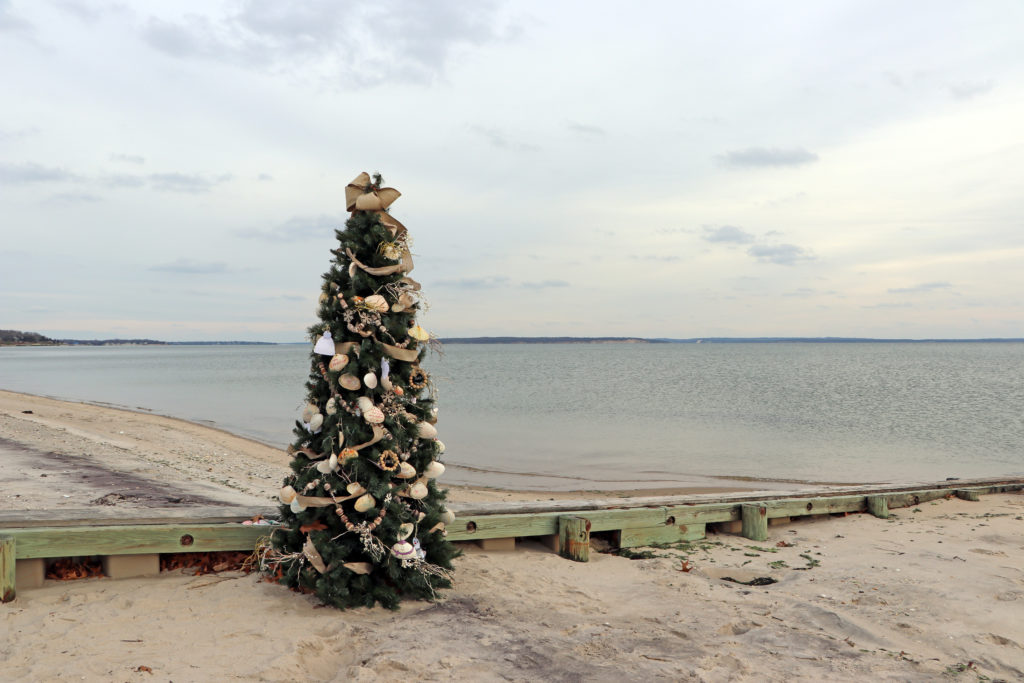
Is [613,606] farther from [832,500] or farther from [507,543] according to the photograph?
[832,500]

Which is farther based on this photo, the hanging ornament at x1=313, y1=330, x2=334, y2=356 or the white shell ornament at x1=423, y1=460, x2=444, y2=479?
the white shell ornament at x1=423, y1=460, x2=444, y2=479

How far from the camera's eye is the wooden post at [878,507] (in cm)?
888

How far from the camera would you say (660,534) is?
718 cm

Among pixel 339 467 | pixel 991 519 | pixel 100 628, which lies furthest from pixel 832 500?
pixel 100 628

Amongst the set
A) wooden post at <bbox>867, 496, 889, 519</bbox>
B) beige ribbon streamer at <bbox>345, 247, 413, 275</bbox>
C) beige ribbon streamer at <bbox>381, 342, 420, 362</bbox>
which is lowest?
wooden post at <bbox>867, 496, 889, 519</bbox>

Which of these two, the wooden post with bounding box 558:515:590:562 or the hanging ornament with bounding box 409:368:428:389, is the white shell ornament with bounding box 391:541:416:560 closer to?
the hanging ornament with bounding box 409:368:428:389

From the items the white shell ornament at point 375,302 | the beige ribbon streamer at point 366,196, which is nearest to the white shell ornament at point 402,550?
the white shell ornament at point 375,302

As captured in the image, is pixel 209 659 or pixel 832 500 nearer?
pixel 209 659

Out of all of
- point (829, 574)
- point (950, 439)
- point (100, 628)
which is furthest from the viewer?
point (950, 439)

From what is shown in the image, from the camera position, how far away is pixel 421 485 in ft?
15.9

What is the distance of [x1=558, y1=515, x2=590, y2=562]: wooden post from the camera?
641 centimetres

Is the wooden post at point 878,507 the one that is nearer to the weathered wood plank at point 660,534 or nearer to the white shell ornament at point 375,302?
the weathered wood plank at point 660,534

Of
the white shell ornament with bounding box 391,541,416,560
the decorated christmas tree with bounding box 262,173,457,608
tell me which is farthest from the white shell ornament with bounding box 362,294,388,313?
A: the white shell ornament with bounding box 391,541,416,560

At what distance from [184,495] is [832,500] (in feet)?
30.5
